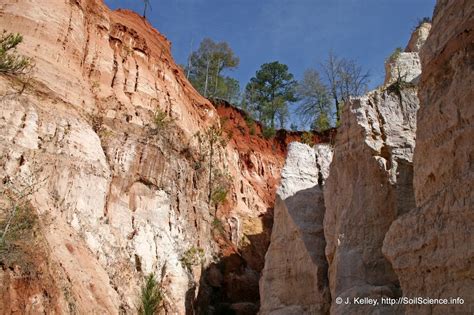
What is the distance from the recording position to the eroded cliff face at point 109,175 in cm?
1587

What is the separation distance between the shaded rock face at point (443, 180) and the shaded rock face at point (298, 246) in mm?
5653

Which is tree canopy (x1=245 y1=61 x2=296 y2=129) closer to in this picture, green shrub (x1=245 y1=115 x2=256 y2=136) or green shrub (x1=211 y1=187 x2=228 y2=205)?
green shrub (x1=245 y1=115 x2=256 y2=136)

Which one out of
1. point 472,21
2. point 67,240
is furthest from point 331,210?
point 67,240

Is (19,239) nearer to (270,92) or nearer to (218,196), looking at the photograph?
(218,196)

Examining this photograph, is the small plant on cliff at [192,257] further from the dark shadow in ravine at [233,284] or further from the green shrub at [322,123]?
the green shrub at [322,123]

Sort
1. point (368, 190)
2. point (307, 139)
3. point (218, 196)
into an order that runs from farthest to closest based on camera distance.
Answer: point (307, 139) < point (218, 196) < point (368, 190)

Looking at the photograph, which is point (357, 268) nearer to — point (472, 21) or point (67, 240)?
point (472, 21)

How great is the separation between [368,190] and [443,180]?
3919 millimetres

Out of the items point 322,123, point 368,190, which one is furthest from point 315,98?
point 368,190

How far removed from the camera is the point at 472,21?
10547 mm

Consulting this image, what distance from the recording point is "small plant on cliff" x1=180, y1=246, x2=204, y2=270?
856 inches

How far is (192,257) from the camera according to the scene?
22.1 metres

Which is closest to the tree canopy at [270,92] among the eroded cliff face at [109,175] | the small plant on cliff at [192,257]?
the eroded cliff face at [109,175]

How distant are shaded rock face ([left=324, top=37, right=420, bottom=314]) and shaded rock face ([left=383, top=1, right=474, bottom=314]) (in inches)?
81.6
